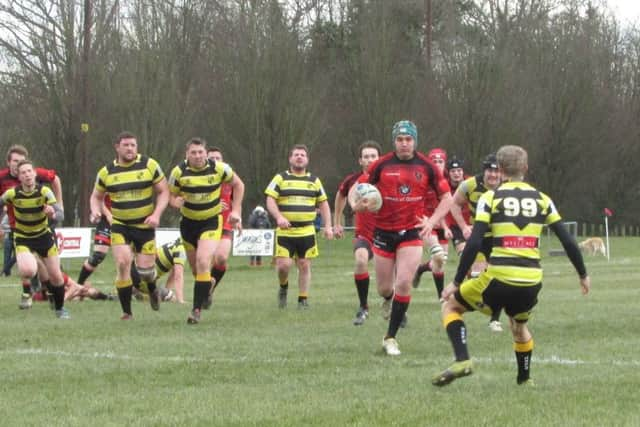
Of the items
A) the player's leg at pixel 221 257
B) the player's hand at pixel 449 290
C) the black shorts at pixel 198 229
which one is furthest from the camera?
the player's leg at pixel 221 257

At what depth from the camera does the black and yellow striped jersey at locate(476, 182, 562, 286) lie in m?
7.88

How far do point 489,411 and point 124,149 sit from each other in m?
7.33

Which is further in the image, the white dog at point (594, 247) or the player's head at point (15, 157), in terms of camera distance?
the white dog at point (594, 247)

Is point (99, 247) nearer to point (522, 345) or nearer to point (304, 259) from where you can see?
point (304, 259)

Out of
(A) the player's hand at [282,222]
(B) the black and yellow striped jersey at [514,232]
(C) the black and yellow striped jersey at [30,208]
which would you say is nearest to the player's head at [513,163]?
(B) the black and yellow striped jersey at [514,232]

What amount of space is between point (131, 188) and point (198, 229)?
0.94 metres

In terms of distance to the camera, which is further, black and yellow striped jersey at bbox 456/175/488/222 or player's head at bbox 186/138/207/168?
player's head at bbox 186/138/207/168

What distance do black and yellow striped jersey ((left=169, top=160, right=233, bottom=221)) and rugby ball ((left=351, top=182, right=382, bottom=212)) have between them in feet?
10.6

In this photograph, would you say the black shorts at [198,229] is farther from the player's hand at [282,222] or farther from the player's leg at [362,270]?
the player's leg at [362,270]

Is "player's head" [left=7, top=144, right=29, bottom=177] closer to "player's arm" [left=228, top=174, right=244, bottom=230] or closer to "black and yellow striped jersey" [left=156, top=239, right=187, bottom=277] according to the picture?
"black and yellow striped jersey" [left=156, top=239, right=187, bottom=277]

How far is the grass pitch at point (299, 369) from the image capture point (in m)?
7.22

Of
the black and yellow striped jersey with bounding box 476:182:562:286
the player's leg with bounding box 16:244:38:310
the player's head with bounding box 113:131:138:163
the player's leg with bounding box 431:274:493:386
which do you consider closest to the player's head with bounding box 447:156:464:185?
the player's head with bounding box 113:131:138:163

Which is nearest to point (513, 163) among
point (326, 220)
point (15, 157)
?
point (326, 220)

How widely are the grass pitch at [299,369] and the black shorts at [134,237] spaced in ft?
2.84
